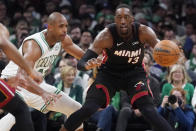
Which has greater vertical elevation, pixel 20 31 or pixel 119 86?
pixel 20 31

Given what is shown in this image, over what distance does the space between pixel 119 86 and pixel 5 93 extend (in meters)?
1.83

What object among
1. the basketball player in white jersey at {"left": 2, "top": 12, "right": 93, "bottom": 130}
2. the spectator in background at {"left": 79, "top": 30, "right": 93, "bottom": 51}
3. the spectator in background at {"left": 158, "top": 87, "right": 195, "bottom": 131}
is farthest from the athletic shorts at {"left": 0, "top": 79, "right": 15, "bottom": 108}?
the spectator in background at {"left": 79, "top": 30, "right": 93, "bottom": 51}

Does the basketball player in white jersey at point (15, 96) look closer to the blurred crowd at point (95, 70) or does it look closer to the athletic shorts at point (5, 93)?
the athletic shorts at point (5, 93)

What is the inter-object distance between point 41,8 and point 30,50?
684 cm

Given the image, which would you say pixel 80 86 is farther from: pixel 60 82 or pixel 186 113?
pixel 186 113

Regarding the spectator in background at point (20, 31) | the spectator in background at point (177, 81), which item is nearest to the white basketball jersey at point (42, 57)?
the spectator in background at point (177, 81)

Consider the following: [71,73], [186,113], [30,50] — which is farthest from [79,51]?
[186,113]

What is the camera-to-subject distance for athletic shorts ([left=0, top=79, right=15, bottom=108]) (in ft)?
17.5

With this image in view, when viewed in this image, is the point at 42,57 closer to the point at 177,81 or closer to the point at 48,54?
the point at 48,54

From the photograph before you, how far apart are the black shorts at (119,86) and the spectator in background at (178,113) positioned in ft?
4.24

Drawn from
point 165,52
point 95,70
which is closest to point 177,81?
point 95,70

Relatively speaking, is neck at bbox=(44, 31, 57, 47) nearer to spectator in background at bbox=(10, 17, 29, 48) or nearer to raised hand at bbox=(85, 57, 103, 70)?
raised hand at bbox=(85, 57, 103, 70)

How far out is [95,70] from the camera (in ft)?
28.0

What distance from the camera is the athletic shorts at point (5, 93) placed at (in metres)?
5.34
